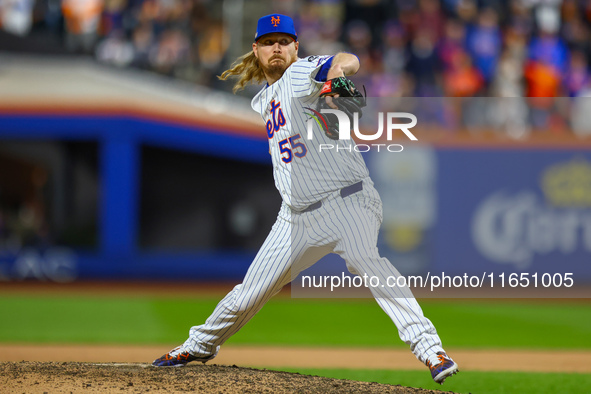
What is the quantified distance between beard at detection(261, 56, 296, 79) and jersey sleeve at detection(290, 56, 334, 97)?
191 mm

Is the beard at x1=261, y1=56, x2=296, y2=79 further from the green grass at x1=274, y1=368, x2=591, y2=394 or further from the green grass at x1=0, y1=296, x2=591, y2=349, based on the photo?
the green grass at x1=0, y1=296, x2=591, y2=349

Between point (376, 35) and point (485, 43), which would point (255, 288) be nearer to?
point (485, 43)

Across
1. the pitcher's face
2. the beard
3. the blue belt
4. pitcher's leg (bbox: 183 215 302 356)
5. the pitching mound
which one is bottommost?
the pitching mound

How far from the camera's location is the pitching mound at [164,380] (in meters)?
3.82

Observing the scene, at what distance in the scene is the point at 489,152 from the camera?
12.0 meters

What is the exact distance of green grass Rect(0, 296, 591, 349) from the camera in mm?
7656

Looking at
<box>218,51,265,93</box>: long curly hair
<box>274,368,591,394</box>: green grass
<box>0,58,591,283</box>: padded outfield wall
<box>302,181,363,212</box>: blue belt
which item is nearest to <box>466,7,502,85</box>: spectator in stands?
<box>0,58,591,283</box>: padded outfield wall

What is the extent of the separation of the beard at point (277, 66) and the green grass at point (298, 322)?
12.3ft

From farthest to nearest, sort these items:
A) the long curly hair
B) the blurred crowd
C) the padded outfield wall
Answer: the blurred crowd < the padded outfield wall < the long curly hair

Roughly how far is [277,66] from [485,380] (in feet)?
8.80

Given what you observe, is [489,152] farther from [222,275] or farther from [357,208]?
[357,208]

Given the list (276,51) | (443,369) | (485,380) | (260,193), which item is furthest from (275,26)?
(260,193)

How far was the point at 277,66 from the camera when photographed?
4.05m

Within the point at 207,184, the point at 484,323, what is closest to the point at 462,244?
the point at 484,323
